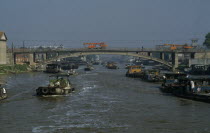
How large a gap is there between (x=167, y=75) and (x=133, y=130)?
2907cm

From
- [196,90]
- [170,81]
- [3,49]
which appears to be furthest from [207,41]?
[196,90]

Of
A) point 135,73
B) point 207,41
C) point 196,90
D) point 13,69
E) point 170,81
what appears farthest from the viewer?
point 207,41

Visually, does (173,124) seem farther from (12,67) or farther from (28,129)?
(12,67)

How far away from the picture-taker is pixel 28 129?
27.3m

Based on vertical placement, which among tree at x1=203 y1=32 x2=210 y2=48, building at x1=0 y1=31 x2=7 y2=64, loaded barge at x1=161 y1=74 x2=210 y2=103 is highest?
tree at x1=203 y1=32 x2=210 y2=48

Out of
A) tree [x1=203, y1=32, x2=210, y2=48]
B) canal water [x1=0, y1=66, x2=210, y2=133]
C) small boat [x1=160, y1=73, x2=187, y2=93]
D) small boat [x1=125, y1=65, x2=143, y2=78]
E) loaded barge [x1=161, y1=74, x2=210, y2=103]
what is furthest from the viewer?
tree [x1=203, y1=32, x2=210, y2=48]

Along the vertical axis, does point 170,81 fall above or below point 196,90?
above

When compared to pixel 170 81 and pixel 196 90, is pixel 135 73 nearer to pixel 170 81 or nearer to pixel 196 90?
pixel 170 81

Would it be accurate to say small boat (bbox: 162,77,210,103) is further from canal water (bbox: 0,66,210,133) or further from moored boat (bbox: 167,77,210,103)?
canal water (bbox: 0,66,210,133)

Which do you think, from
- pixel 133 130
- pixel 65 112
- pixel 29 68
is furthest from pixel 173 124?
pixel 29 68

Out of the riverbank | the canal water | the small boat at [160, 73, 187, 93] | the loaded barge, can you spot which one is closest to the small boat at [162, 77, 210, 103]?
the loaded barge

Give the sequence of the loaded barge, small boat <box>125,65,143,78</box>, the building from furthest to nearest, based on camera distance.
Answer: the building < small boat <box>125,65,143,78</box> < the loaded barge

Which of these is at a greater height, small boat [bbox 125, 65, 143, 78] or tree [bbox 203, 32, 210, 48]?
tree [bbox 203, 32, 210, 48]

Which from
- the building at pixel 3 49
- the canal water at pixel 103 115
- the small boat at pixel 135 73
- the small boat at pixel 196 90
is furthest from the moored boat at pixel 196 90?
the building at pixel 3 49
